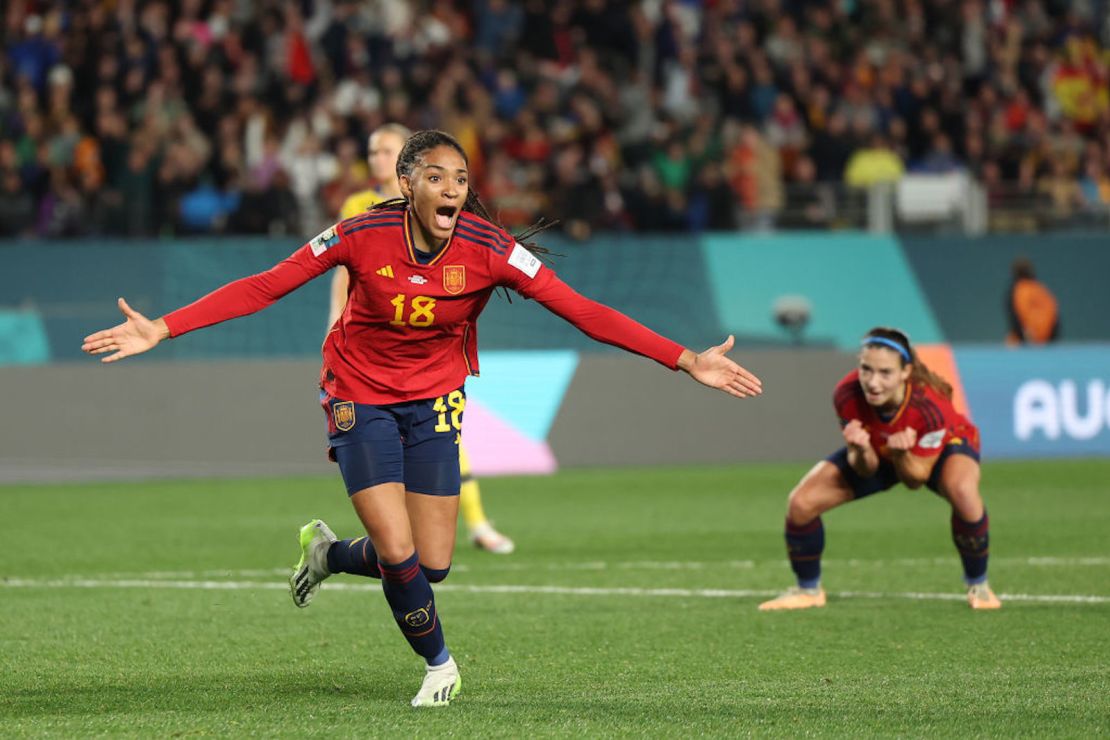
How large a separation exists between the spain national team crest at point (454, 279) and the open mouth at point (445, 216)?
0.16 m

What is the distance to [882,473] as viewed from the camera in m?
9.67

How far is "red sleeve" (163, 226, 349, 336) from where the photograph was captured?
648cm

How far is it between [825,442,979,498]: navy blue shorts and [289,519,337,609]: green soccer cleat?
9.92ft

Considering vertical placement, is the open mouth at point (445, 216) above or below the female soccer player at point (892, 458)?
above

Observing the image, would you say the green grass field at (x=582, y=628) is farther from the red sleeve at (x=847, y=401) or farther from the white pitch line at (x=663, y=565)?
the red sleeve at (x=847, y=401)

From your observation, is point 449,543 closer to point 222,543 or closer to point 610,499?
point 222,543

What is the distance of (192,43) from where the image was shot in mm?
21688

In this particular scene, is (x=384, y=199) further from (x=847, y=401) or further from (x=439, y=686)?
(x=439, y=686)

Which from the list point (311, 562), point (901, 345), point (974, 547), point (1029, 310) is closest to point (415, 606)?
point (311, 562)

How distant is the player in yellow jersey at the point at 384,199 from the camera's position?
10719 millimetres

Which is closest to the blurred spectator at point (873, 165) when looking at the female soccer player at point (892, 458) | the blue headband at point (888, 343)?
the female soccer player at point (892, 458)

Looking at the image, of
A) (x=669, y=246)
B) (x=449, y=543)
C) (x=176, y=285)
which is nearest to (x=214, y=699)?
(x=449, y=543)

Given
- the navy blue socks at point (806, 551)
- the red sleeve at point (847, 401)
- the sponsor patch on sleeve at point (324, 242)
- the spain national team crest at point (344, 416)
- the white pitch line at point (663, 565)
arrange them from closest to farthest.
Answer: the sponsor patch on sleeve at point (324, 242) < the spain national team crest at point (344, 416) < the red sleeve at point (847, 401) < the navy blue socks at point (806, 551) < the white pitch line at point (663, 565)

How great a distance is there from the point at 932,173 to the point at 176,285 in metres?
9.42
